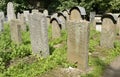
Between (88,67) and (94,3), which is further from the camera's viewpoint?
(94,3)

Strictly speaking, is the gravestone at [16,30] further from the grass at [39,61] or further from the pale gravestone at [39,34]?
the pale gravestone at [39,34]

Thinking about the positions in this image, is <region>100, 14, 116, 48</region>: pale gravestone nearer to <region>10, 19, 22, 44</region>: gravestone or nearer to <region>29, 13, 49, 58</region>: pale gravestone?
<region>29, 13, 49, 58</region>: pale gravestone

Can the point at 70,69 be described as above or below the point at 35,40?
below

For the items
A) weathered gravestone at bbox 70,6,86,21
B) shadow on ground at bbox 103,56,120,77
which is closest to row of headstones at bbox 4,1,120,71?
shadow on ground at bbox 103,56,120,77

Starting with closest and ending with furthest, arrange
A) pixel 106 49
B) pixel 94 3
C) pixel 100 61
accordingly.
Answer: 1. pixel 100 61
2. pixel 106 49
3. pixel 94 3

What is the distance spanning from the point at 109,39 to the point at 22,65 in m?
3.89

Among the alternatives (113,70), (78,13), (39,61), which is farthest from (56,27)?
(113,70)

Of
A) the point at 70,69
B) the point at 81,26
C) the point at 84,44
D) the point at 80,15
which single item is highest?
the point at 80,15

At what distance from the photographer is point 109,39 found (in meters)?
9.32

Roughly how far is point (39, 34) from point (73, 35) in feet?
4.24

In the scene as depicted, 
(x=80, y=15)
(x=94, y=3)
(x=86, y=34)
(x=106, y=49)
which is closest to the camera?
(x=86, y=34)

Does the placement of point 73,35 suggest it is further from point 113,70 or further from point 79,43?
point 113,70

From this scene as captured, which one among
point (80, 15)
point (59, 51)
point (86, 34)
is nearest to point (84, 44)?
point (86, 34)

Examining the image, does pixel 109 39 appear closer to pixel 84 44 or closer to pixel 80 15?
pixel 84 44
